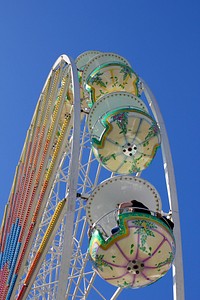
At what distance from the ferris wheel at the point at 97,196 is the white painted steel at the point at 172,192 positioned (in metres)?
0.02

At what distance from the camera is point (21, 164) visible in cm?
1485

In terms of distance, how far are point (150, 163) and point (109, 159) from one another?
734mm

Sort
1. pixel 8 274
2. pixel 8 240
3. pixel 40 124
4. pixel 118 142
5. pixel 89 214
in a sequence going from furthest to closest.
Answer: pixel 40 124 < pixel 8 240 < pixel 8 274 < pixel 118 142 < pixel 89 214

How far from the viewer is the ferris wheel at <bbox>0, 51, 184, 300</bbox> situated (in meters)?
8.89

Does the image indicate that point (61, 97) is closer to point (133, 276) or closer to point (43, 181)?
point (43, 181)

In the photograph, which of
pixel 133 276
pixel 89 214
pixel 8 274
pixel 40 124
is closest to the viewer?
pixel 133 276

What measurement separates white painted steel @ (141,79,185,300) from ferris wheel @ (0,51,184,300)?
0.02m

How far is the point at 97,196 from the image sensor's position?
10008 millimetres

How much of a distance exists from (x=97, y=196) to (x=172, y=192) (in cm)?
139

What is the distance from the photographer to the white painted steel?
9242 mm

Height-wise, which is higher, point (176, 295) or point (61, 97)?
point (61, 97)

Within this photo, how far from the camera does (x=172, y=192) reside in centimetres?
1069

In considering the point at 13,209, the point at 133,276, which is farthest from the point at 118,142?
the point at 13,209

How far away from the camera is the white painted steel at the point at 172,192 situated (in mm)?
9242
